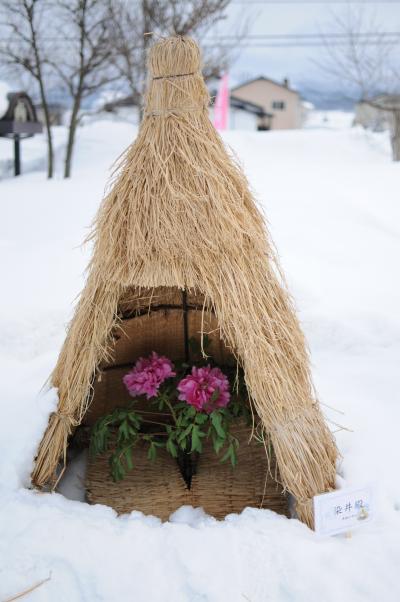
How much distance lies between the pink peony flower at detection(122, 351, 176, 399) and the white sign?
2.87ft

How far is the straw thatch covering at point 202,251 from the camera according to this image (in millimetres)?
1906

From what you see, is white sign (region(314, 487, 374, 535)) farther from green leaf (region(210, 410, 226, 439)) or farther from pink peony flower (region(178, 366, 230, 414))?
pink peony flower (region(178, 366, 230, 414))

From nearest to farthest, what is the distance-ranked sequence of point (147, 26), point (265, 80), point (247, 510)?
1. point (247, 510)
2. point (147, 26)
3. point (265, 80)

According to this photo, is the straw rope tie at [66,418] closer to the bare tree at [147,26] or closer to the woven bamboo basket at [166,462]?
the woven bamboo basket at [166,462]

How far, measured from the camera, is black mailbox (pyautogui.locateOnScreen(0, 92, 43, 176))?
9.56m

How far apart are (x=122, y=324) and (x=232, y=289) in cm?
98

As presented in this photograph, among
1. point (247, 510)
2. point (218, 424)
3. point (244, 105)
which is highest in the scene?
point (244, 105)

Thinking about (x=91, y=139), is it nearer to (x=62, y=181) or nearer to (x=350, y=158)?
(x=62, y=181)

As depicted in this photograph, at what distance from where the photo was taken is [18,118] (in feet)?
31.9

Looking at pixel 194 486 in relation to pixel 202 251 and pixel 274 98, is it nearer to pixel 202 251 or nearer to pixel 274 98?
pixel 202 251

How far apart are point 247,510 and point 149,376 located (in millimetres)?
719

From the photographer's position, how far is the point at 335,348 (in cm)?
363

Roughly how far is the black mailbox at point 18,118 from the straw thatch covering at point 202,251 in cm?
842

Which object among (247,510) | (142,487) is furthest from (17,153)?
(247,510)
